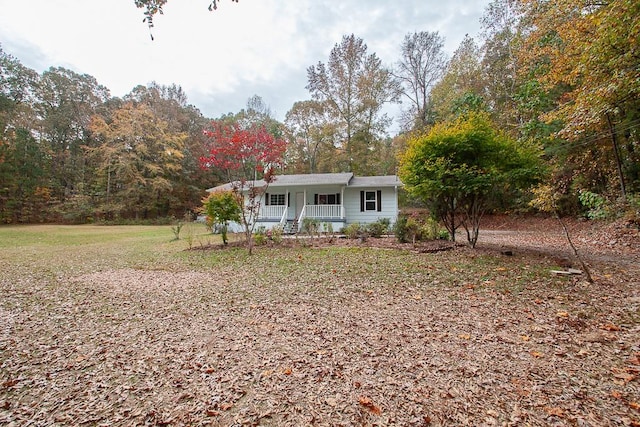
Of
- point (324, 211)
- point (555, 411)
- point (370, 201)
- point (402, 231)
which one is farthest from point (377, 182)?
point (555, 411)

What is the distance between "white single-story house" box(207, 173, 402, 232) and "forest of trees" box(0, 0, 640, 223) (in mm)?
4503

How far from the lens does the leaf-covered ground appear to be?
6.42 feet

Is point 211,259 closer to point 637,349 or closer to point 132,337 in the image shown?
point 132,337

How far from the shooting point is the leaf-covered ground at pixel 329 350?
77.1 inches

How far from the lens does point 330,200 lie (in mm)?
15703

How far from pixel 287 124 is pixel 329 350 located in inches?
1034

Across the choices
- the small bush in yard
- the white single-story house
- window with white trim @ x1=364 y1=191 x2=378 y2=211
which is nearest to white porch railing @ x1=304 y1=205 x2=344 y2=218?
the white single-story house

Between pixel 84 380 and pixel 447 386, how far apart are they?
3.07 m

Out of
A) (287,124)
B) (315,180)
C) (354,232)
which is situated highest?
(287,124)

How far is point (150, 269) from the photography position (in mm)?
6785

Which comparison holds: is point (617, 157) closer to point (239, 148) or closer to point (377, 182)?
point (377, 182)

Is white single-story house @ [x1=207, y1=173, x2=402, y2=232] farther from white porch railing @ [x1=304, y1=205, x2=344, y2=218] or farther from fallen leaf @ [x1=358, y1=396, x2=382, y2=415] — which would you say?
fallen leaf @ [x1=358, y1=396, x2=382, y2=415]

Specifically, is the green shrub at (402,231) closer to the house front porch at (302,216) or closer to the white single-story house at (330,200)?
the house front porch at (302,216)

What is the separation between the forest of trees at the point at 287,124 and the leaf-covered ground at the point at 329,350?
11976 millimetres
